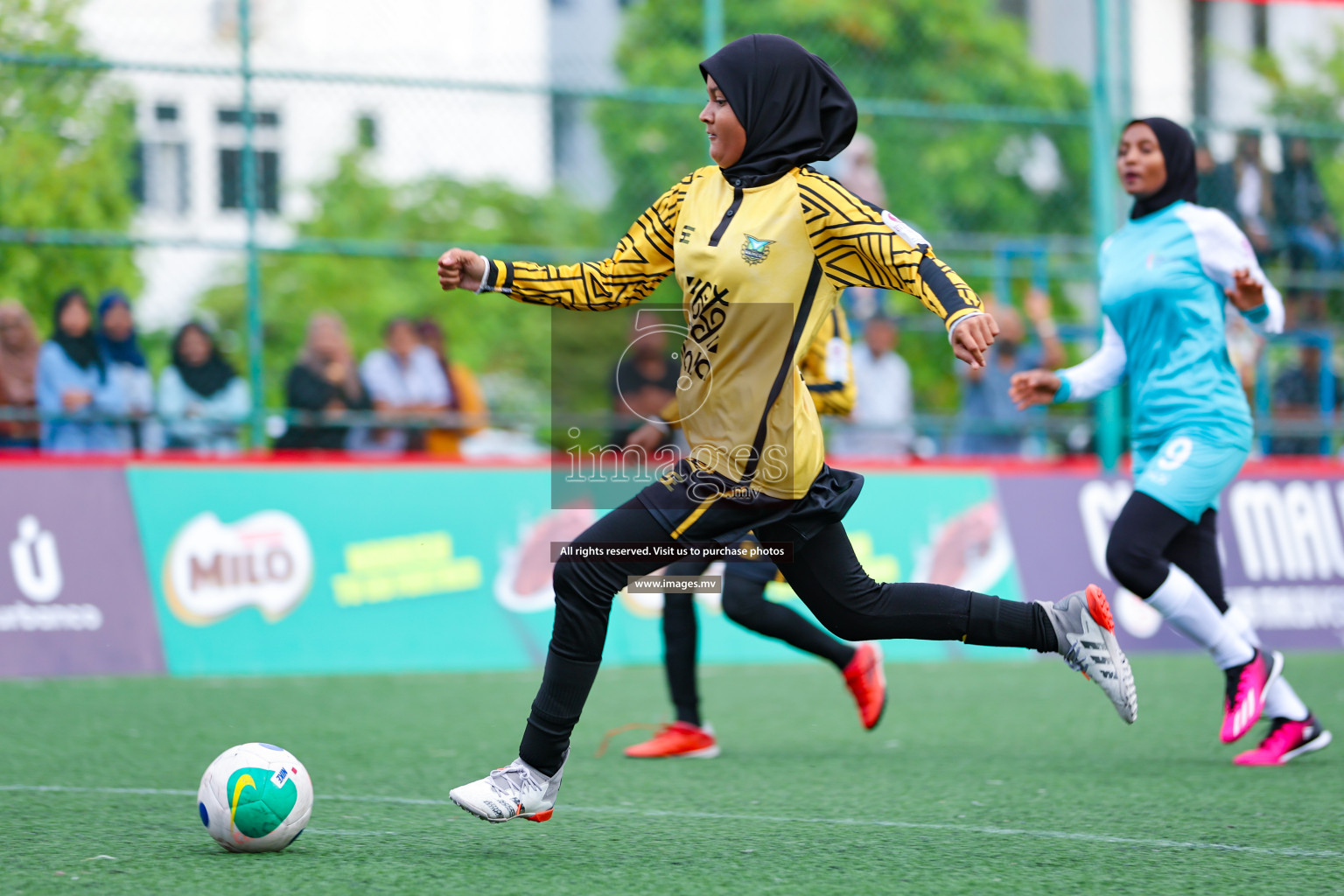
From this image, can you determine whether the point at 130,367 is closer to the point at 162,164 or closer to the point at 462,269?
the point at 162,164

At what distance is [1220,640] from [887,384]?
5.54 m

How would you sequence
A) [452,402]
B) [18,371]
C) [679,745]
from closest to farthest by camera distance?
[679,745] → [18,371] → [452,402]

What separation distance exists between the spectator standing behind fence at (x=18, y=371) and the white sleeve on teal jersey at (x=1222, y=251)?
651cm

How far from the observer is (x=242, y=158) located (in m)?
9.45

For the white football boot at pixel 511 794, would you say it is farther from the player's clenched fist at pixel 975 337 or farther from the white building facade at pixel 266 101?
the white building facade at pixel 266 101

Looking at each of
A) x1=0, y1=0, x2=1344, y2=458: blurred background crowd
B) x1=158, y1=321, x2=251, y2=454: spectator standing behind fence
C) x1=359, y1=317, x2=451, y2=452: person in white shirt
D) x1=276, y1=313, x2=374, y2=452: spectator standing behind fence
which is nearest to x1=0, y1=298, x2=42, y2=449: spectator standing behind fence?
x1=0, y1=0, x2=1344, y2=458: blurred background crowd

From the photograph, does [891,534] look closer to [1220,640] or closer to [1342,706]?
Answer: [1342,706]

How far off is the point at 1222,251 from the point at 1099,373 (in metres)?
0.62

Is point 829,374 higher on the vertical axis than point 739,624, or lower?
higher

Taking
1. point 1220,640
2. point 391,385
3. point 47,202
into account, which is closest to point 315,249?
point 391,385

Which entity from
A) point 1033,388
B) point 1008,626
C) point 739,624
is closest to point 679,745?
point 739,624

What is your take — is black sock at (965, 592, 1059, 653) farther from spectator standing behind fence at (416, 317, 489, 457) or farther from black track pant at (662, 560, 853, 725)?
spectator standing behind fence at (416, 317, 489, 457)

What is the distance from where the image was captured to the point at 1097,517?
965 centimetres

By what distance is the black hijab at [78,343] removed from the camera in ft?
29.5
